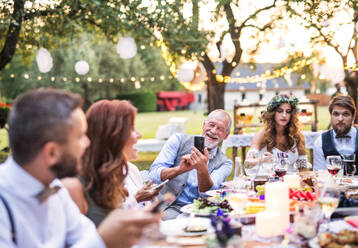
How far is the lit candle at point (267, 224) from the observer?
1838 mm

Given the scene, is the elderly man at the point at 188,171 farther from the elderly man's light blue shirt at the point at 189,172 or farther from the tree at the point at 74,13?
the tree at the point at 74,13

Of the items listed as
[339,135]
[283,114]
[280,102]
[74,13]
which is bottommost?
[339,135]

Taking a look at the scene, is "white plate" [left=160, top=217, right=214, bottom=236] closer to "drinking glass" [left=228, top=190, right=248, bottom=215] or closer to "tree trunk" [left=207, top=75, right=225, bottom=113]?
"drinking glass" [left=228, top=190, right=248, bottom=215]

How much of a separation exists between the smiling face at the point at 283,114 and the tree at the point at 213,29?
11.9ft

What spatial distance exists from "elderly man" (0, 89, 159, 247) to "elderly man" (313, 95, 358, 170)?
11.2ft

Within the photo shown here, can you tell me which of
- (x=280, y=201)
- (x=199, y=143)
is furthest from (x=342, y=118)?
(x=280, y=201)

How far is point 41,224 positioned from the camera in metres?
1.54

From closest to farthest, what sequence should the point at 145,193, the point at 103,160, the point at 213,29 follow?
the point at 103,160, the point at 145,193, the point at 213,29

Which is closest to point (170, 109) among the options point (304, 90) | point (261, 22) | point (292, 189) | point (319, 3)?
point (304, 90)

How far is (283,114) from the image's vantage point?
4.47m

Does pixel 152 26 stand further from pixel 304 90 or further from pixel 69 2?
pixel 304 90

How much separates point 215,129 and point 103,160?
1.79 metres

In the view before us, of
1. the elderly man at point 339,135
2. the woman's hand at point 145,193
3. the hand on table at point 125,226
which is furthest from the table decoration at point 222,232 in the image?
the elderly man at point 339,135

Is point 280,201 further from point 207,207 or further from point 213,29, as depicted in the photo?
point 213,29
